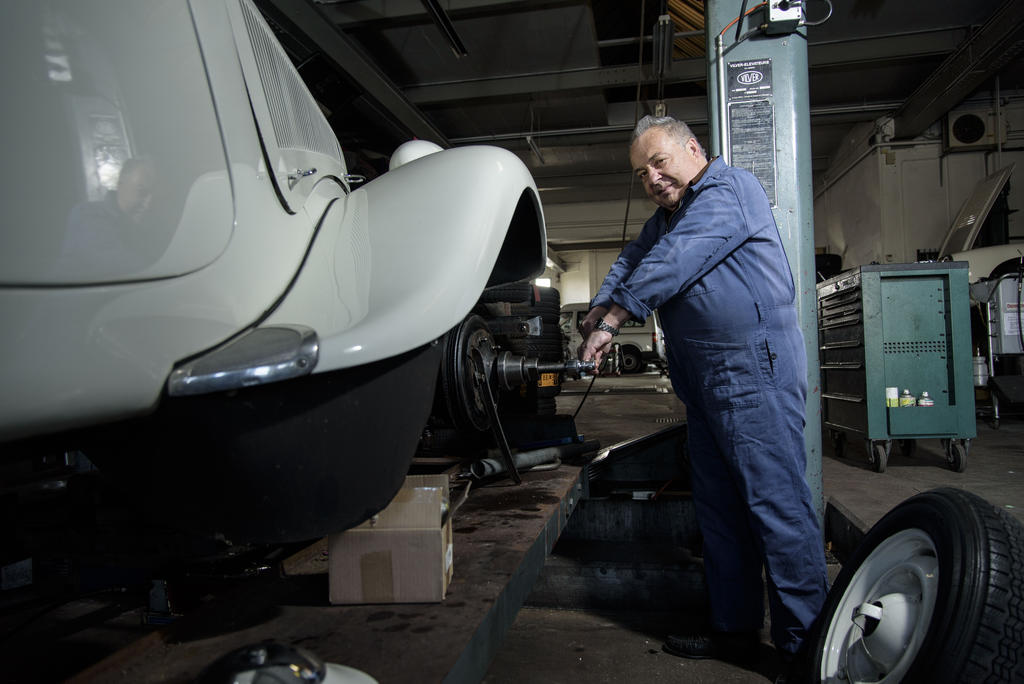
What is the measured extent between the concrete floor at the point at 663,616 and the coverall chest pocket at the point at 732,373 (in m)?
0.82

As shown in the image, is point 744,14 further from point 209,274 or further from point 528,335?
point 209,274

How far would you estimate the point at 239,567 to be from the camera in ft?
5.62

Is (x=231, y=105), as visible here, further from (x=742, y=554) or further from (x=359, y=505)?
(x=742, y=554)

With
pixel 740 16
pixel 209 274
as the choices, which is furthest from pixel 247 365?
pixel 740 16

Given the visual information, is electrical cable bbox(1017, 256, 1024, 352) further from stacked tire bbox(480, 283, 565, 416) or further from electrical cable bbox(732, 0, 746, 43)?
stacked tire bbox(480, 283, 565, 416)

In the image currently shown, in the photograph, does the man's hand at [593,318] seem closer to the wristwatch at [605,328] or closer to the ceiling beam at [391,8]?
the wristwatch at [605,328]

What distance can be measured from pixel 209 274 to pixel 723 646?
1799 millimetres

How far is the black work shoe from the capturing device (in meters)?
1.82

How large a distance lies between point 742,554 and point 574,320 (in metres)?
10.5

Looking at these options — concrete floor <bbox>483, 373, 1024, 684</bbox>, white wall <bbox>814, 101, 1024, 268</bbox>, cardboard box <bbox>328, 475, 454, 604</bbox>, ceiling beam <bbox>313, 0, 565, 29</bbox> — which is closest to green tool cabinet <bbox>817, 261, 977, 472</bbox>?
concrete floor <bbox>483, 373, 1024, 684</bbox>

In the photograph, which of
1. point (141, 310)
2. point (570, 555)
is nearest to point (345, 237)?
point (141, 310)

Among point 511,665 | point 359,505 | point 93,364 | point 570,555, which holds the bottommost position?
point 511,665

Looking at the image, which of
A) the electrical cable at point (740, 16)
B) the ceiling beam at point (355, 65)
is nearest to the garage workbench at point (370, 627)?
the electrical cable at point (740, 16)

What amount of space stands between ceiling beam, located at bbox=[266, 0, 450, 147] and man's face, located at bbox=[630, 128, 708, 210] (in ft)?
12.0
